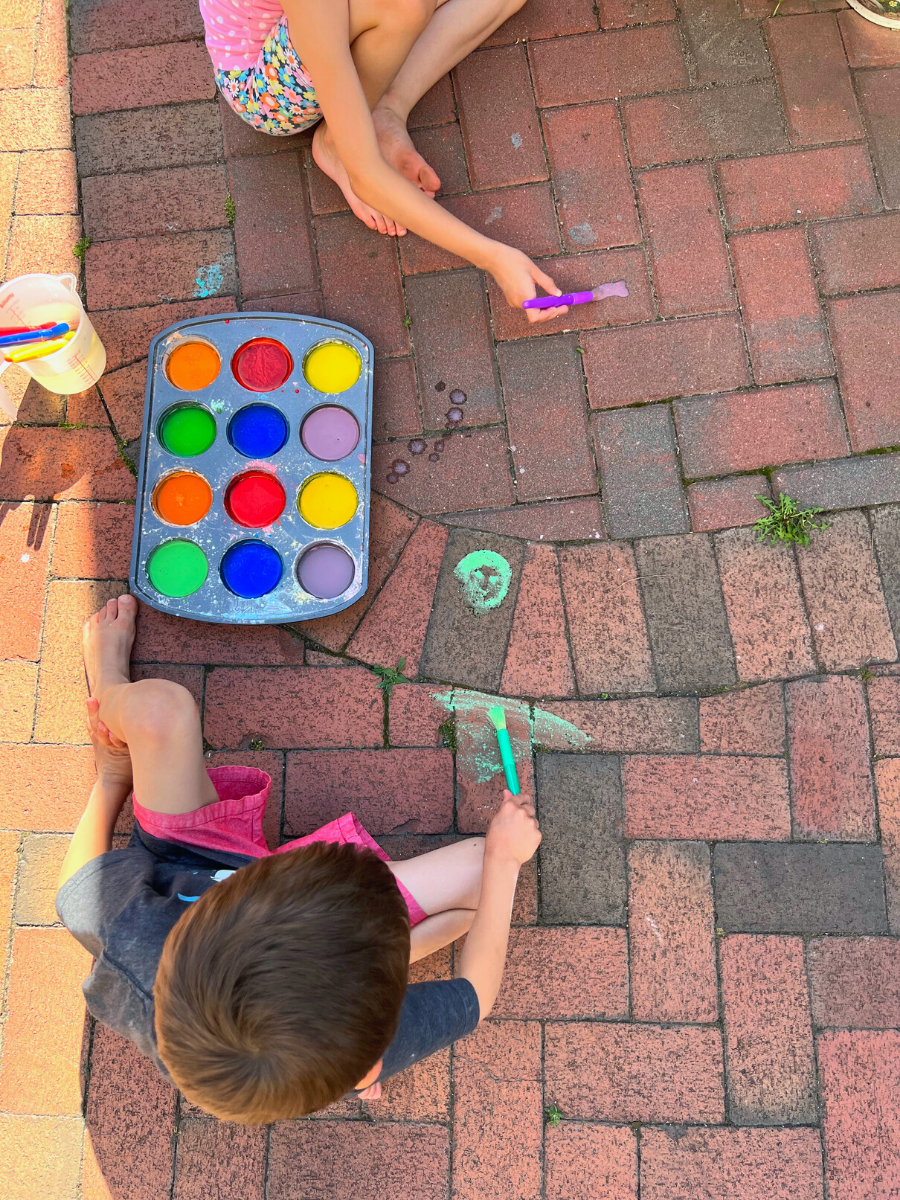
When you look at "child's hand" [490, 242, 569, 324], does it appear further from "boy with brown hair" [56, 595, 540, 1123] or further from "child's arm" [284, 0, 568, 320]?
"boy with brown hair" [56, 595, 540, 1123]

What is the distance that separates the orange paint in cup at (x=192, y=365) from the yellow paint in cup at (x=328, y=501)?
38 centimetres

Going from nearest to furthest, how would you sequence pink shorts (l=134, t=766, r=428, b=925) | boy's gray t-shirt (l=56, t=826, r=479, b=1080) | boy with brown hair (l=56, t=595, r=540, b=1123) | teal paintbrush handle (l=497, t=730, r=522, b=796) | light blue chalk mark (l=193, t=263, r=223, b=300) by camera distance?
boy with brown hair (l=56, t=595, r=540, b=1123)
boy's gray t-shirt (l=56, t=826, r=479, b=1080)
pink shorts (l=134, t=766, r=428, b=925)
teal paintbrush handle (l=497, t=730, r=522, b=796)
light blue chalk mark (l=193, t=263, r=223, b=300)

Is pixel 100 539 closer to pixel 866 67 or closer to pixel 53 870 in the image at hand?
pixel 53 870

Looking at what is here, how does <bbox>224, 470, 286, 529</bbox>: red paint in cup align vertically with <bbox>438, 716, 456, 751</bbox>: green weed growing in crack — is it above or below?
above

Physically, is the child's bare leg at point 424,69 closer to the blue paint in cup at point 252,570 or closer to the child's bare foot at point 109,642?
the blue paint in cup at point 252,570

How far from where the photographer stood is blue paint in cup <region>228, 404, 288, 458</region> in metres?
2.14

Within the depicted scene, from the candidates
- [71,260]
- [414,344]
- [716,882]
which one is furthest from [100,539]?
[716,882]

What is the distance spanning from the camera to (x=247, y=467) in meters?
2.13

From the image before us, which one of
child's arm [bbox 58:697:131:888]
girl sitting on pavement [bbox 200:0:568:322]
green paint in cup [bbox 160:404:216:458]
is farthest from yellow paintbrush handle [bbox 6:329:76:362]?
child's arm [bbox 58:697:131:888]

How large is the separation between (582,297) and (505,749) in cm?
115

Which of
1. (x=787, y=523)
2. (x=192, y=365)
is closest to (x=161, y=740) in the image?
(x=192, y=365)

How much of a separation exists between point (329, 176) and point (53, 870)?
75.3 inches

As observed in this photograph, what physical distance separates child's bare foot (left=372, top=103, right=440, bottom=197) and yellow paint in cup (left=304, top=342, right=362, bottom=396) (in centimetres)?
46

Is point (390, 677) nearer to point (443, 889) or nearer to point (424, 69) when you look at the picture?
point (443, 889)
